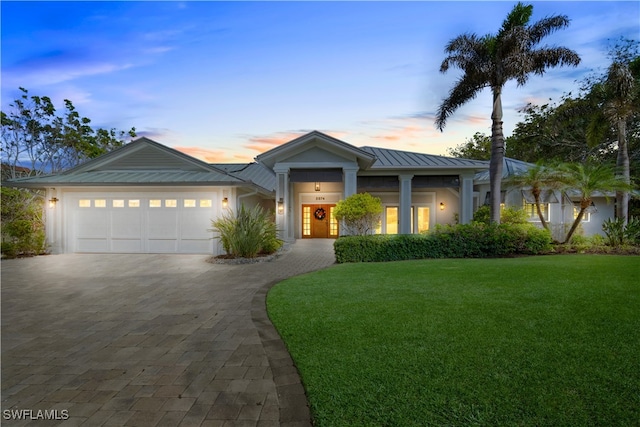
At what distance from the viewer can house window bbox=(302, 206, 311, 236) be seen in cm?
1958

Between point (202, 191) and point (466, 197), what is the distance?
1339 cm

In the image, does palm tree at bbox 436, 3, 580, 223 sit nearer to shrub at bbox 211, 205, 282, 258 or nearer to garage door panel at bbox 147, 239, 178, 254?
shrub at bbox 211, 205, 282, 258

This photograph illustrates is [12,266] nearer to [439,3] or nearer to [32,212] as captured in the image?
[32,212]

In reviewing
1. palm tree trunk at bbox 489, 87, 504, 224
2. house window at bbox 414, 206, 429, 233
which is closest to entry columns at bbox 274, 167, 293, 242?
house window at bbox 414, 206, 429, 233

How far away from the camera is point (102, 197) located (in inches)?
545

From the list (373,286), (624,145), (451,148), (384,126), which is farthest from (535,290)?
(451,148)

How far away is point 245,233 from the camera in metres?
11.9

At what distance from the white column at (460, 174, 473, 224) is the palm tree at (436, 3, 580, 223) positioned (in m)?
3.93

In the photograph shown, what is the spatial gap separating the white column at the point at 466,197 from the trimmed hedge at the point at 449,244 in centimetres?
553

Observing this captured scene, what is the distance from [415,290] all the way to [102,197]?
13097mm

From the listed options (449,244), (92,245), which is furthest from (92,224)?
(449,244)

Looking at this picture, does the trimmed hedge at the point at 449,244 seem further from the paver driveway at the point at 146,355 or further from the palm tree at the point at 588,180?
the paver driveway at the point at 146,355

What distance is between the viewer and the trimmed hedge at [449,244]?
11555 mm

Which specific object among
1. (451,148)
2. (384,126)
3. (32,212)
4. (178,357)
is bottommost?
(178,357)
